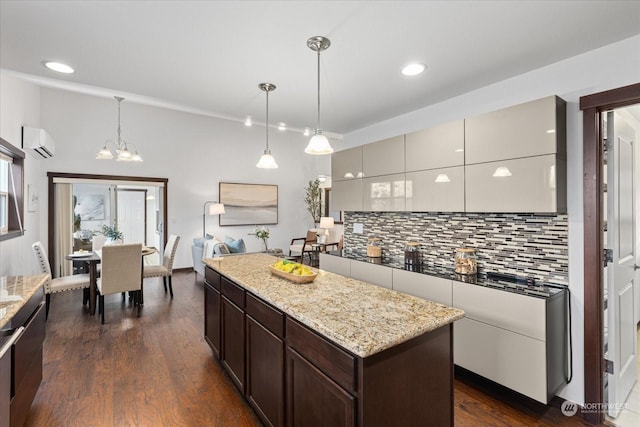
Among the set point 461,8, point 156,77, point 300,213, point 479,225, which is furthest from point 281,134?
point 461,8

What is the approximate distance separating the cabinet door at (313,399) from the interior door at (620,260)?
2.05m

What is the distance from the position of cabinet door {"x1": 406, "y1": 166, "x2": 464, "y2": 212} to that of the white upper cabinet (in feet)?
0.63

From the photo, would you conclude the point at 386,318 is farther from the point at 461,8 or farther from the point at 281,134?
the point at 281,134

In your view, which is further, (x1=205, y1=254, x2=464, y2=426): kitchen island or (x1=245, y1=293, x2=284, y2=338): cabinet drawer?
(x1=245, y1=293, x2=284, y2=338): cabinet drawer

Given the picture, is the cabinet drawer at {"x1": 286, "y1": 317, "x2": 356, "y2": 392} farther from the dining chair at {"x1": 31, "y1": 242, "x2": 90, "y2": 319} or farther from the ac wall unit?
the ac wall unit

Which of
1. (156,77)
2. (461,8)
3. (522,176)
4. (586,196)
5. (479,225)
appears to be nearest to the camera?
(461,8)

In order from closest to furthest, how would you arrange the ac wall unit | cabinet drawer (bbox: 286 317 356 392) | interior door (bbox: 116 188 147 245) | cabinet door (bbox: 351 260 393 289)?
cabinet drawer (bbox: 286 317 356 392)
cabinet door (bbox: 351 260 393 289)
the ac wall unit
interior door (bbox: 116 188 147 245)

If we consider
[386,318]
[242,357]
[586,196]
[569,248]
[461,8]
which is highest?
[461,8]

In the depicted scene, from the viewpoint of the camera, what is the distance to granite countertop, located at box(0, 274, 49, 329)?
1508 mm

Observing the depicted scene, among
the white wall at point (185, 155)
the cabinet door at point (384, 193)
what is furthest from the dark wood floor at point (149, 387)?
the white wall at point (185, 155)

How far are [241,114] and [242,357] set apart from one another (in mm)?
2442

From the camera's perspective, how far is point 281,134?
8.14 metres

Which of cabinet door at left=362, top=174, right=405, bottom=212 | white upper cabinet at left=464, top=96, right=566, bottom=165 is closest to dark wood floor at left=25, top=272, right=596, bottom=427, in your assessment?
cabinet door at left=362, top=174, right=405, bottom=212

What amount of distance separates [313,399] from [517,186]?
197 centimetres
